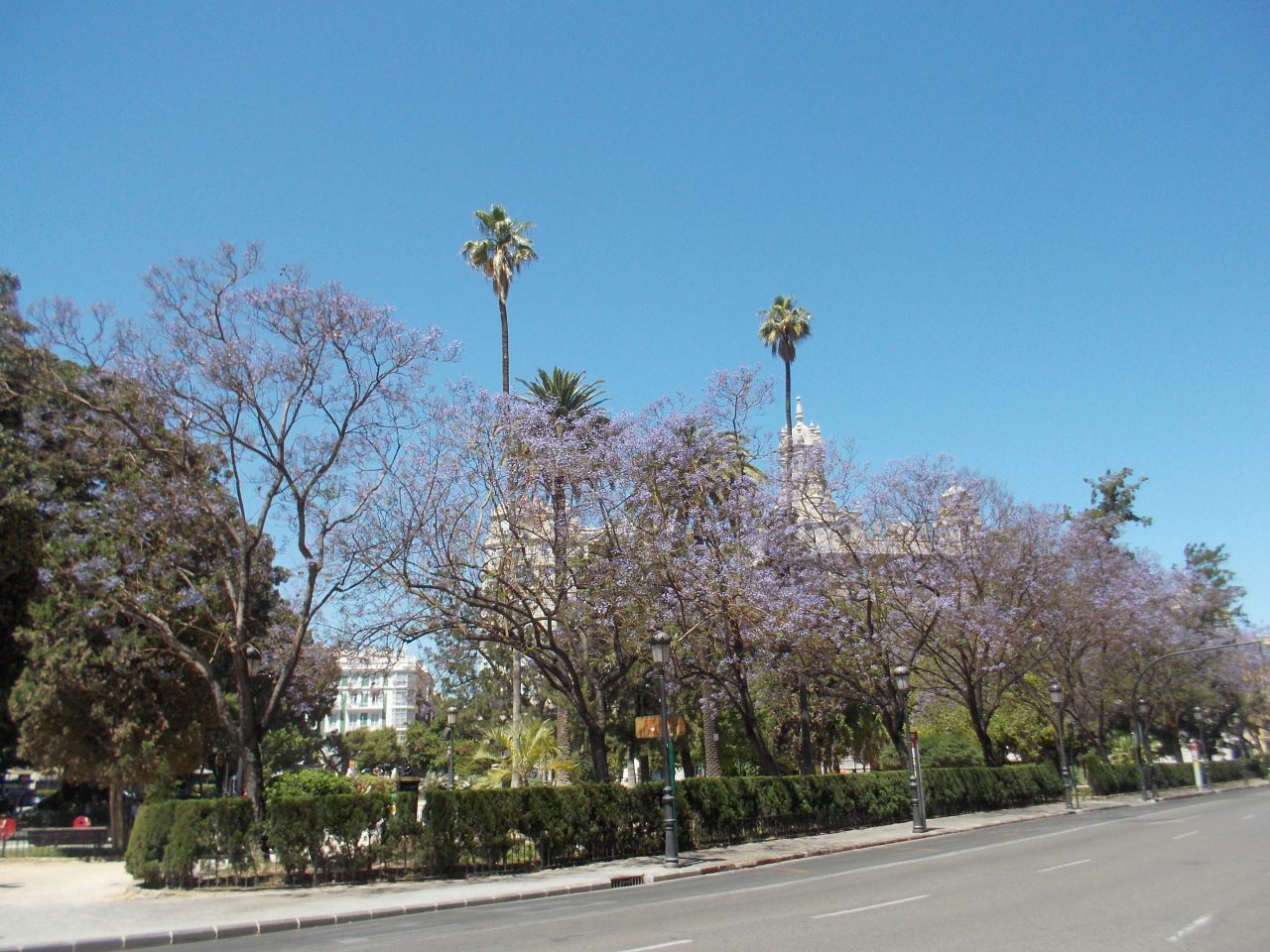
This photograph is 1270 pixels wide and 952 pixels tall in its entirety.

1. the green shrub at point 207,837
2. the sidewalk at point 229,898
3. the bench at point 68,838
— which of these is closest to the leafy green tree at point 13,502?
the bench at point 68,838

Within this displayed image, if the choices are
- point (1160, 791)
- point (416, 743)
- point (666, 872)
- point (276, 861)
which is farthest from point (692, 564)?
point (416, 743)

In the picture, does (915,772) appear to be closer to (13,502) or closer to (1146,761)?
(13,502)

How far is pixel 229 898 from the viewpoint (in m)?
16.1

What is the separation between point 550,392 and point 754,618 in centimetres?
1501

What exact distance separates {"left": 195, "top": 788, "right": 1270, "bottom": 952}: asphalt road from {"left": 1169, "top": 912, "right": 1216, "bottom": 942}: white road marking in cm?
2

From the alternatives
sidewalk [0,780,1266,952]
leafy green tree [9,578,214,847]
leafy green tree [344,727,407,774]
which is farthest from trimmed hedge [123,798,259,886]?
leafy green tree [344,727,407,774]

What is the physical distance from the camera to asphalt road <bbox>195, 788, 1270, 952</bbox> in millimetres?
9773

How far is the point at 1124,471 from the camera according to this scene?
66625 millimetres

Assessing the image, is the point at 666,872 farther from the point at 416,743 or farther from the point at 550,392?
the point at 416,743

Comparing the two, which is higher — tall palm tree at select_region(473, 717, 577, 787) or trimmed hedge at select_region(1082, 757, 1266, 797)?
tall palm tree at select_region(473, 717, 577, 787)

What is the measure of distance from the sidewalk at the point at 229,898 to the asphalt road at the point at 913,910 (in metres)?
0.77

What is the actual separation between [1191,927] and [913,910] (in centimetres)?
323

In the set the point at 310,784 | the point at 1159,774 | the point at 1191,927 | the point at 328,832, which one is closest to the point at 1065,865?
the point at 1191,927

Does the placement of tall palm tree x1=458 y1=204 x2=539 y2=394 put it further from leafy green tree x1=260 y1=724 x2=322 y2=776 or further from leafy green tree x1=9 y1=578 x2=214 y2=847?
leafy green tree x1=260 y1=724 x2=322 y2=776
